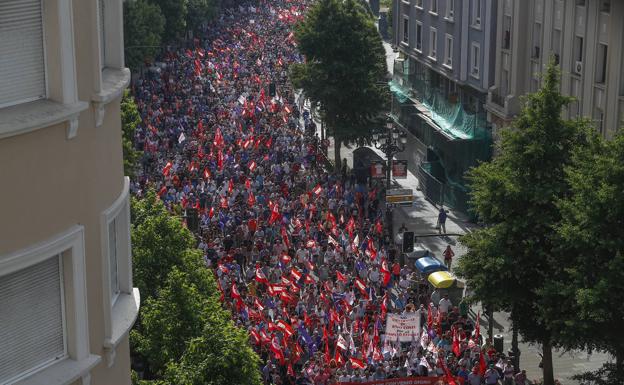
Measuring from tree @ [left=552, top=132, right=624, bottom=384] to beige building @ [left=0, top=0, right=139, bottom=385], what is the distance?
15.9m

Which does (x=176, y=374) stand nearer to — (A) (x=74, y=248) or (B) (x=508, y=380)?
(A) (x=74, y=248)

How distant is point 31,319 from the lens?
7219 millimetres

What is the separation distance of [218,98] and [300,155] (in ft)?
55.3

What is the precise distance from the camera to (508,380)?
26016 mm

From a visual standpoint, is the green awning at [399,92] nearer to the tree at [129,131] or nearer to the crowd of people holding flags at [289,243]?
the crowd of people holding flags at [289,243]

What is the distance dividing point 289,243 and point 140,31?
41506 millimetres

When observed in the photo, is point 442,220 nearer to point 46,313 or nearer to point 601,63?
point 601,63

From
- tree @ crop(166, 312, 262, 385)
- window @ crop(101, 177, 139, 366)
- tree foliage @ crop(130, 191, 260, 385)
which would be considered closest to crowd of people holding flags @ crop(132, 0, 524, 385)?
tree foliage @ crop(130, 191, 260, 385)

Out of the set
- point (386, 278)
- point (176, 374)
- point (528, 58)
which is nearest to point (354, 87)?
point (528, 58)

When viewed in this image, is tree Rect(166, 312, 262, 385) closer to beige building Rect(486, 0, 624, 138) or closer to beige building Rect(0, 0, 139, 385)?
beige building Rect(0, 0, 139, 385)

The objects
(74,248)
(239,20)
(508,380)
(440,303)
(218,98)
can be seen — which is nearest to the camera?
(74,248)

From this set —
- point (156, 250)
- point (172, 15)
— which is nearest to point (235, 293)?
point (156, 250)

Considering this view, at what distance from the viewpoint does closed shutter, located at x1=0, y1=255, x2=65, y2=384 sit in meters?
7.02

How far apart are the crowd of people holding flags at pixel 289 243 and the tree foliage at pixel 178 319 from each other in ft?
11.2
